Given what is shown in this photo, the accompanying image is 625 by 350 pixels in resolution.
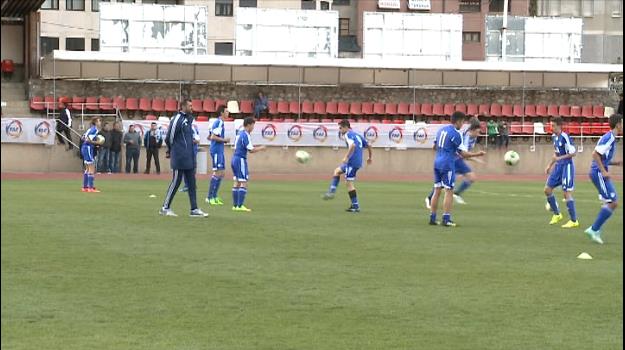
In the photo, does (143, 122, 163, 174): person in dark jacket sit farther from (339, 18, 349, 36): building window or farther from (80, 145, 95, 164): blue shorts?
(339, 18, 349, 36): building window

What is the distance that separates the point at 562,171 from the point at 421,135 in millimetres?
28388

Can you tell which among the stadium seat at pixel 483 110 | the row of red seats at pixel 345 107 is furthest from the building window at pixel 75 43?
the stadium seat at pixel 483 110

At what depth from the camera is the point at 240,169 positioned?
24.4 metres

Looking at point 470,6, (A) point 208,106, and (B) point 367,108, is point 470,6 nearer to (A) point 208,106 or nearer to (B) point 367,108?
(B) point 367,108

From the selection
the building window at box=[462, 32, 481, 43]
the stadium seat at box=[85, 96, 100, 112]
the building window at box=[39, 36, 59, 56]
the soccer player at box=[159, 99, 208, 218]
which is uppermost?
the building window at box=[462, 32, 481, 43]

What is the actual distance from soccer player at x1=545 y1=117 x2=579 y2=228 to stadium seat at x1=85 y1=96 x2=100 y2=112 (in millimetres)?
30771

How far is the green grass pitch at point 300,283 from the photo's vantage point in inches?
368

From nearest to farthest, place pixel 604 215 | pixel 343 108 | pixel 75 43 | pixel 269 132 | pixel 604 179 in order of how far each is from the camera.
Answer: pixel 604 215 < pixel 604 179 < pixel 269 132 < pixel 343 108 < pixel 75 43

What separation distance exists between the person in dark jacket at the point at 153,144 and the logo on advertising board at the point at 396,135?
9.82m

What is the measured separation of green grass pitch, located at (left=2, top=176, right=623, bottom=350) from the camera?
Answer: 9344 mm

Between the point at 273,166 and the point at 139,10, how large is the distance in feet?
41.0

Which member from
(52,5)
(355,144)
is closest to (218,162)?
(355,144)

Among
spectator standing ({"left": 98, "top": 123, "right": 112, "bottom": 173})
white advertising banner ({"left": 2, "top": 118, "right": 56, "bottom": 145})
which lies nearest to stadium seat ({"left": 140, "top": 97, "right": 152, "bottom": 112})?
spectator standing ({"left": 98, "top": 123, "right": 112, "bottom": 173})

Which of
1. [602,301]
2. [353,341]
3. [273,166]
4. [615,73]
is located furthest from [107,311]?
[615,73]
